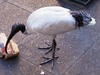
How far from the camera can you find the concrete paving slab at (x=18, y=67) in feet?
11.0

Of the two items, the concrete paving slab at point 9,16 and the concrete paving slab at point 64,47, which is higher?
the concrete paving slab at point 64,47

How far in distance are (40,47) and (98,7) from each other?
4.84 feet

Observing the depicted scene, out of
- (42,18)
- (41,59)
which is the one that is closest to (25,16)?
(41,59)

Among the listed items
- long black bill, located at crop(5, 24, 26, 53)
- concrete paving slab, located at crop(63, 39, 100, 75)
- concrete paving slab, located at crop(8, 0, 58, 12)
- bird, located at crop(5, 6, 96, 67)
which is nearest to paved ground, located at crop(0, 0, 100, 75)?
concrete paving slab, located at crop(63, 39, 100, 75)

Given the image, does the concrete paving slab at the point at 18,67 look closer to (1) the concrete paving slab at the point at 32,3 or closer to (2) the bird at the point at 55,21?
(2) the bird at the point at 55,21

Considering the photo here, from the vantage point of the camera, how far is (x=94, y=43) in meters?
3.79

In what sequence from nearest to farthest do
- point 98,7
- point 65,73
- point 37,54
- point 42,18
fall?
point 42,18
point 65,73
point 37,54
point 98,7

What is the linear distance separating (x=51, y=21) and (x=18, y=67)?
2.76 ft

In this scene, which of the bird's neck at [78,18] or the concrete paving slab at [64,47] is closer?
the bird's neck at [78,18]

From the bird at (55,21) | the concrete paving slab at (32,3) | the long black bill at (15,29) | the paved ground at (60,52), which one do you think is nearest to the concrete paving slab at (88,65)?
the paved ground at (60,52)

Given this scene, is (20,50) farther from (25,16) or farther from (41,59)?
(25,16)

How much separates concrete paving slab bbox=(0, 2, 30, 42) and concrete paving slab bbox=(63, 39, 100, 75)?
99 centimetres

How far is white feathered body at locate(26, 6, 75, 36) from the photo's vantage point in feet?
9.78

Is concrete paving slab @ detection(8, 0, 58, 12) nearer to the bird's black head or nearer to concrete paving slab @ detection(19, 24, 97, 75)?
concrete paving slab @ detection(19, 24, 97, 75)
